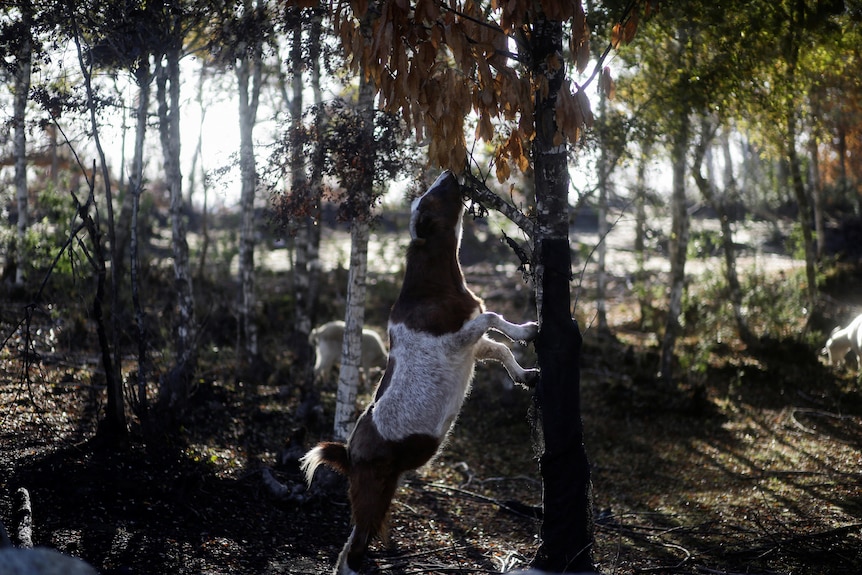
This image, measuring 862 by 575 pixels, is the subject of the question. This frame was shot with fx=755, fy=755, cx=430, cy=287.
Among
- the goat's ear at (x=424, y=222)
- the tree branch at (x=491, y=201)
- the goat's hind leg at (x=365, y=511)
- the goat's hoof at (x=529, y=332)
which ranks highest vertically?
the tree branch at (x=491, y=201)

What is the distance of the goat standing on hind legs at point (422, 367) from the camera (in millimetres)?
4699

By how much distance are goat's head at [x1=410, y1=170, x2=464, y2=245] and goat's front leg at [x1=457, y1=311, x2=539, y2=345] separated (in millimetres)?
625

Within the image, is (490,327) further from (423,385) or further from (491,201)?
(491,201)

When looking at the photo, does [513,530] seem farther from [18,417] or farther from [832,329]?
[832,329]

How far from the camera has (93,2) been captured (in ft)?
22.2

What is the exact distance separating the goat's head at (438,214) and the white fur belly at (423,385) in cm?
63

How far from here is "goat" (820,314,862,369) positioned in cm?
1136

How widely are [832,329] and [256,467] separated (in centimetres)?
1172

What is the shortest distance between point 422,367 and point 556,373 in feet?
2.77

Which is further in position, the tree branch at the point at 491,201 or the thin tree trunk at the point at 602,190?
the thin tree trunk at the point at 602,190

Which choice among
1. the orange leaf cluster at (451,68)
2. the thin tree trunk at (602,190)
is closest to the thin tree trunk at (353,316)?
the thin tree trunk at (602,190)

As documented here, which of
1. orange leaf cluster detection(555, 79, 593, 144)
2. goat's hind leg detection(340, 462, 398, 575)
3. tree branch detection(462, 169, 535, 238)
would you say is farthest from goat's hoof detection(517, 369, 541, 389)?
orange leaf cluster detection(555, 79, 593, 144)

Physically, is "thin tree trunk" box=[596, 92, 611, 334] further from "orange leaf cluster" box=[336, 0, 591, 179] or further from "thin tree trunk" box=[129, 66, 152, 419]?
"thin tree trunk" box=[129, 66, 152, 419]

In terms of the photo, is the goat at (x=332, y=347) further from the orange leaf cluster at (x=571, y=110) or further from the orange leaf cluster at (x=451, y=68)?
the orange leaf cluster at (x=571, y=110)
